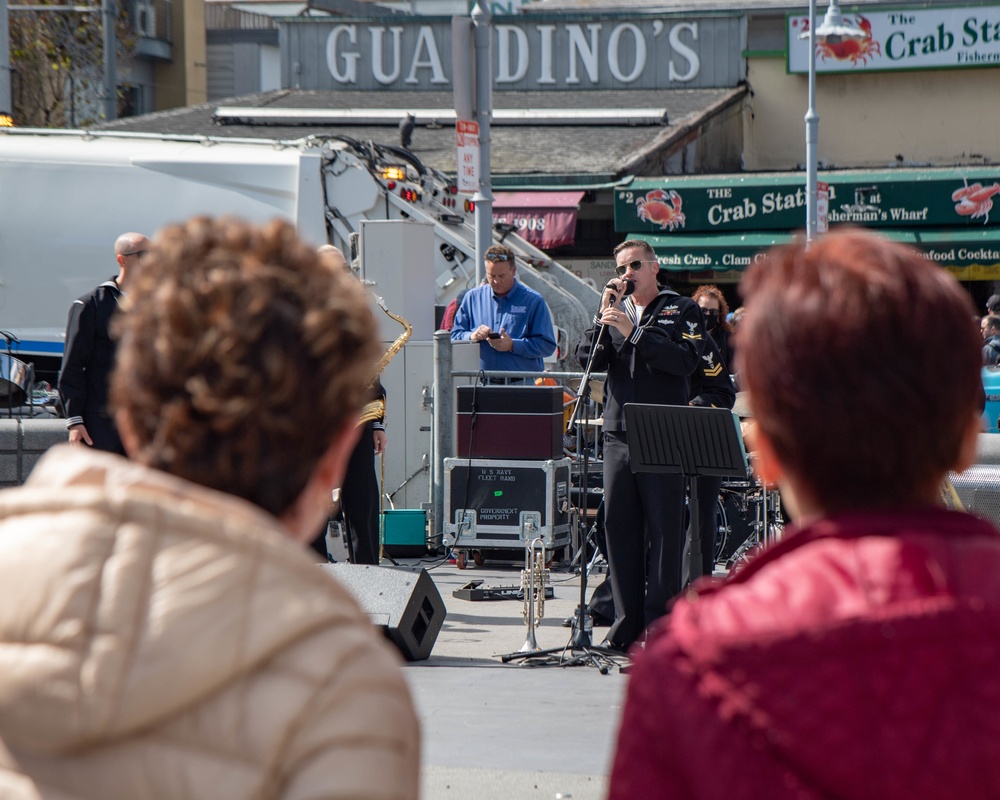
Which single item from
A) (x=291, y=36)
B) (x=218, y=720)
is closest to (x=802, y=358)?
(x=218, y=720)

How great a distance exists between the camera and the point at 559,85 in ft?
84.8

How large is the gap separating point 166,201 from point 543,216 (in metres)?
8.35

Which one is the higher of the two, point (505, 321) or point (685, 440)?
point (505, 321)

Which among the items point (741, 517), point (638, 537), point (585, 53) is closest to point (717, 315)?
point (741, 517)

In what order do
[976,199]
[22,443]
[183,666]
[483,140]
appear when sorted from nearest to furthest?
1. [183,666]
2. [22,443]
3. [483,140]
4. [976,199]

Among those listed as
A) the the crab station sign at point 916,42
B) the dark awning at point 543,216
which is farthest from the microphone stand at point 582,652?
the the crab station sign at point 916,42

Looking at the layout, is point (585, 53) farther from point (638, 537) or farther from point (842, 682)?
point (842, 682)

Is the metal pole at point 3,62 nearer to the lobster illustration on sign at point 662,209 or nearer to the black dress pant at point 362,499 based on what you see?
the black dress pant at point 362,499

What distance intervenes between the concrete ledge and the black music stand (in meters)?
4.28

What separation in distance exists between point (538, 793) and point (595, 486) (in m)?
5.81

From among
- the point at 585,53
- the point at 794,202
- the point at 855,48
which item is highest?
the point at 585,53

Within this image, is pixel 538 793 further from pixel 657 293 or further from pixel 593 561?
pixel 593 561

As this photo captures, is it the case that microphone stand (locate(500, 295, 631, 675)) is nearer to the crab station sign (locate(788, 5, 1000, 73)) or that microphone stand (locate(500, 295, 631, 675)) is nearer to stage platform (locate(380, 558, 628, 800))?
stage platform (locate(380, 558, 628, 800))

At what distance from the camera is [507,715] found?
5.83m
